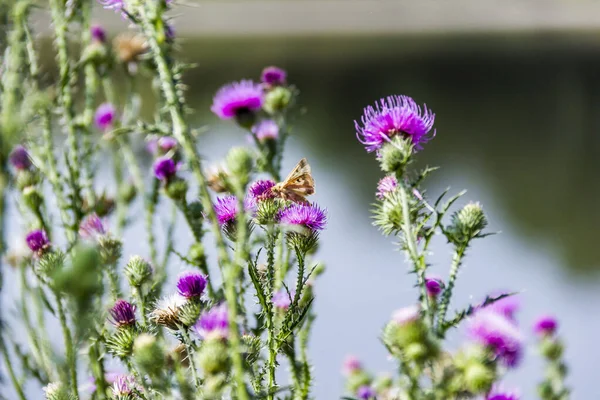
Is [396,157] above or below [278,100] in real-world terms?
below

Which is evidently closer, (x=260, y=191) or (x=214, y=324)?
(x=214, y=324)

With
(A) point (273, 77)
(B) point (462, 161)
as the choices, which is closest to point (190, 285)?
(A) point (273, 77)

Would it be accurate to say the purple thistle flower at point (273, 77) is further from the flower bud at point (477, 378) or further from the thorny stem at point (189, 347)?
the flower bud at point (477, 378)

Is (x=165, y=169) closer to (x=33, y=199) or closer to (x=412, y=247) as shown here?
(x=33, y=199)

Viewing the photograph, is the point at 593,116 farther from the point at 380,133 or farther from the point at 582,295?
the point at 380,133

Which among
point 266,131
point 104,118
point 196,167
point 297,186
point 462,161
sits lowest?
point 196,167

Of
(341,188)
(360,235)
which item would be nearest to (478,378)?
(360,235)

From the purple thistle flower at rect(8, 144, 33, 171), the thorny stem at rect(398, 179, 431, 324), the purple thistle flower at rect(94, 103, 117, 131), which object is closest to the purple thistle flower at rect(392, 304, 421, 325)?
the thorny stem at rect(398, 179, 431, 324)

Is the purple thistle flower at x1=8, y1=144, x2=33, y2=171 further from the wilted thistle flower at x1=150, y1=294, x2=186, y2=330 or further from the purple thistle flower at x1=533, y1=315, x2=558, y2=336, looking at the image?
the purple thistle flower at x1=533, y1=315, x2=558, y2=336
